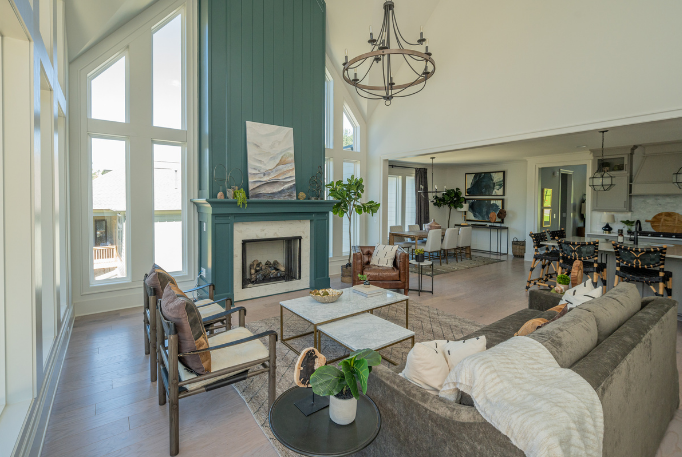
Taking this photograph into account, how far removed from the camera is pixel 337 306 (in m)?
3.50

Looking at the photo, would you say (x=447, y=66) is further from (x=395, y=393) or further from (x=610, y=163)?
(x=395, y=393)

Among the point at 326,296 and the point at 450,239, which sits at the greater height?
the point at 450,239

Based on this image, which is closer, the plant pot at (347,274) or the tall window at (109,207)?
the tall window at (109,207)

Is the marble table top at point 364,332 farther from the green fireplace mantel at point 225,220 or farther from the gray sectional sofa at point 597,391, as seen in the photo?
the green fireplace mantel at point 225,220

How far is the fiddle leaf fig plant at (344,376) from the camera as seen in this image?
141 centimetres

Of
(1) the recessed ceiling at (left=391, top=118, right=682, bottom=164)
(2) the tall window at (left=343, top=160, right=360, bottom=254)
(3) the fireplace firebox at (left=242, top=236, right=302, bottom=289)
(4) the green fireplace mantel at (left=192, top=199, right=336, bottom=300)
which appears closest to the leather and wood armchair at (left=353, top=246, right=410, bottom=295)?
(3) the fireplace firebox at (left=242, top=236, right=302, bottom=289)

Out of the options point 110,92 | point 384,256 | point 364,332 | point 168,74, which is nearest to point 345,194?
point 384,256

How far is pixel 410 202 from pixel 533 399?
9549 mm

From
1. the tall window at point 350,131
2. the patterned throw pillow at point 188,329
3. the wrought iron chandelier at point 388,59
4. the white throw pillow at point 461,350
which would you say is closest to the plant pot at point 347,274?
the tall window at point 350,131

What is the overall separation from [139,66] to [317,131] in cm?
268

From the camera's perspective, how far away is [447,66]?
227 inches

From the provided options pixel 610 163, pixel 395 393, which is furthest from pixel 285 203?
pixel 610 163

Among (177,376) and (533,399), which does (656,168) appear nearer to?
(533,399)

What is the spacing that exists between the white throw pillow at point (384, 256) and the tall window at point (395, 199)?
15.2 feet
